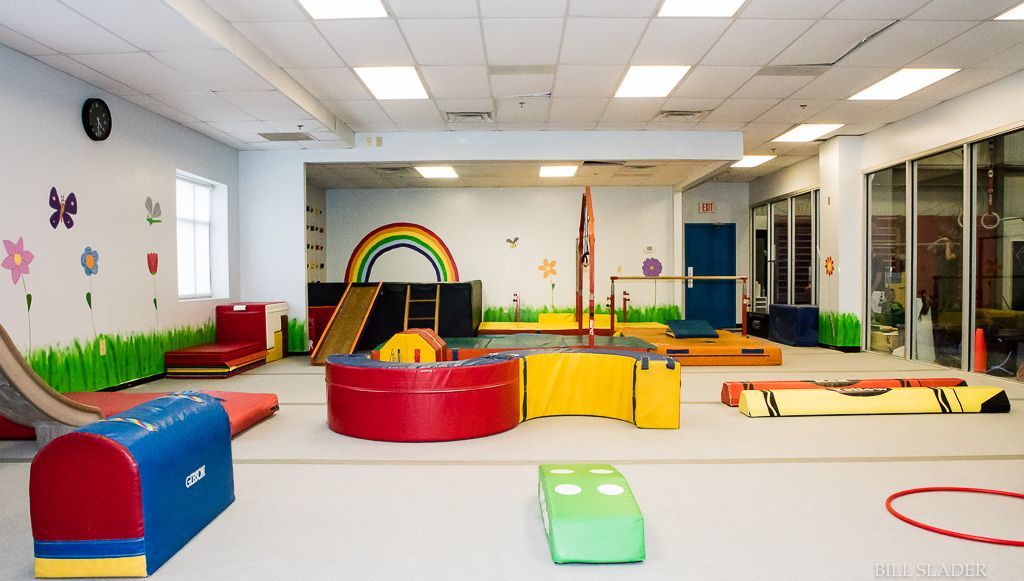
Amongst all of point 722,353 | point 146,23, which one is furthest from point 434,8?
point 722,353

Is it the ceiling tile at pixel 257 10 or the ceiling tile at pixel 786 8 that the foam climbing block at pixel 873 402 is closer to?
the ceiling tile at pixel 786 8

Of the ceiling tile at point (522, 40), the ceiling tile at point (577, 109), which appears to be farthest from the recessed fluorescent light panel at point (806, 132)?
the ceiling tile at point (522, 40)

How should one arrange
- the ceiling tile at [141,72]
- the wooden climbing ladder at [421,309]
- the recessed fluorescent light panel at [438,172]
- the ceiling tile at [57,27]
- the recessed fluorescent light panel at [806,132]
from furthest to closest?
1. the recessed fluorescent light panel at [438,172]
2. the wooden climbing ladder at [421,309]
3. the recessed fluorescent light panel at [806,132]
4. the ceiling tile at [141,72]
5. the ceiling tile at [57,27]

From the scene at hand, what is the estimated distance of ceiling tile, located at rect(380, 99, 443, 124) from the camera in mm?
7867

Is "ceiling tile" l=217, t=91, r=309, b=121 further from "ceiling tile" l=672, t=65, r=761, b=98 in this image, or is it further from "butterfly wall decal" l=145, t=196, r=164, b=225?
"ceiling tile" l=672, t=65, r=761, b=98

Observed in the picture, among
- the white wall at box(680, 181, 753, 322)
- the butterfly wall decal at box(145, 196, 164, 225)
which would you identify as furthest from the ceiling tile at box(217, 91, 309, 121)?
the white wall at box(680, 181, 753, 322)

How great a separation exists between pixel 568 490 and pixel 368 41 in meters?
4.75

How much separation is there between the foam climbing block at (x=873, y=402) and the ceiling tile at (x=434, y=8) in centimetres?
419

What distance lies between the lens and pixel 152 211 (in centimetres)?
745

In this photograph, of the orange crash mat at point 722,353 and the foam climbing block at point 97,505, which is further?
the orange crash mat at point 722,353

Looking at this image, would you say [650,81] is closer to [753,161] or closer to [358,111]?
[358,111]

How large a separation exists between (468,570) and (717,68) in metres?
5.89

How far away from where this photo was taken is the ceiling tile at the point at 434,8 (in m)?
5.09

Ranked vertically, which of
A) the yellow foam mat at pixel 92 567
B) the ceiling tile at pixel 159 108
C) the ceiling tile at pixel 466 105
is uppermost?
the ceiling tile at pixel 466 105
